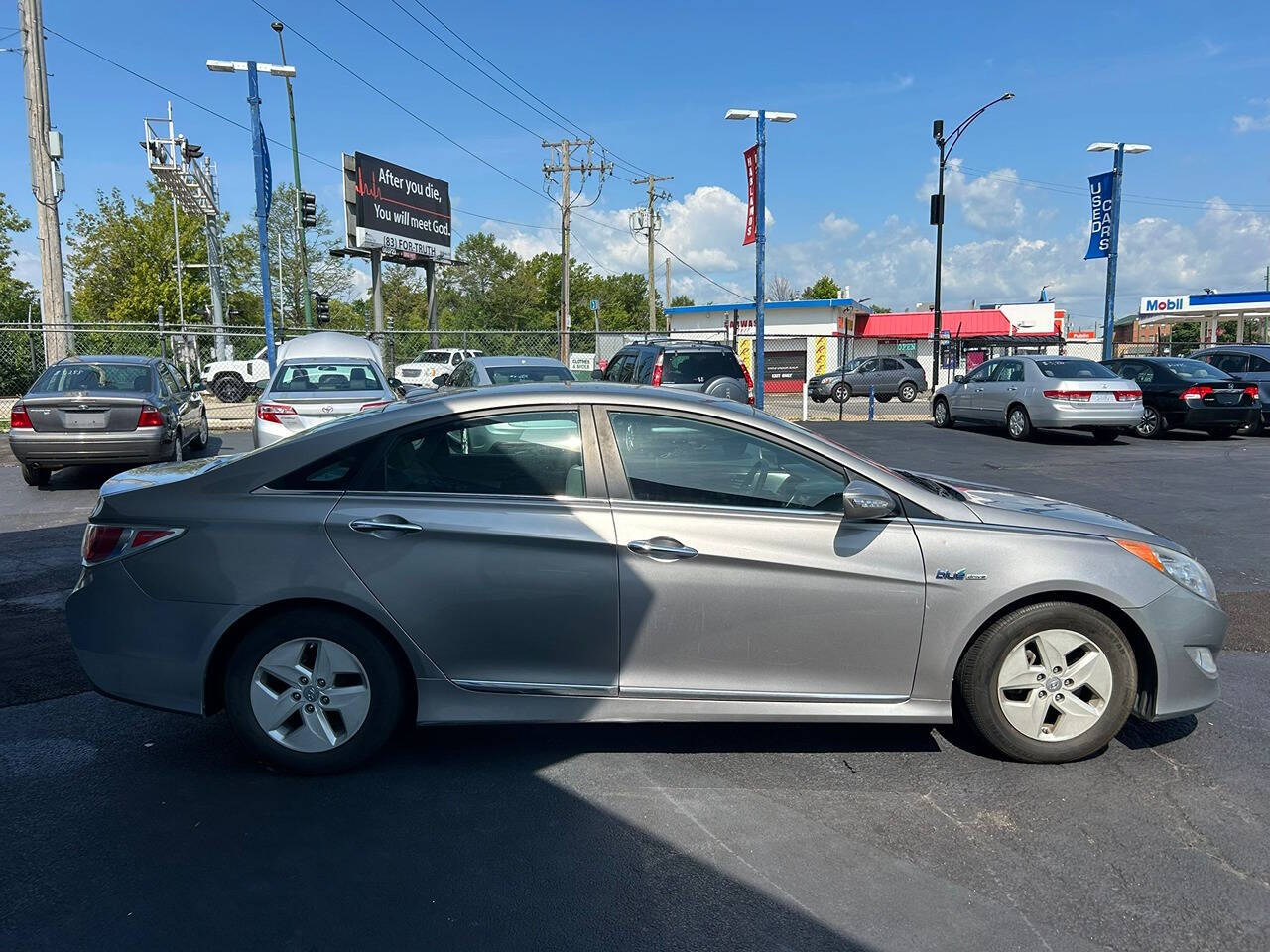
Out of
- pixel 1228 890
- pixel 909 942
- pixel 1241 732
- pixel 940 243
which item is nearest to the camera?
pixel 909 942

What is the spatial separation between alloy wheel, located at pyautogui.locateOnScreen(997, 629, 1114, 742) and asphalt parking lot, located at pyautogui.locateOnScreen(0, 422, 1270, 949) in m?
0.25

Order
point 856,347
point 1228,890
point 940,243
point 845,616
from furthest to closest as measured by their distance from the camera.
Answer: point 856,347 < point 940,243 < point 845,616 < point 1228,890

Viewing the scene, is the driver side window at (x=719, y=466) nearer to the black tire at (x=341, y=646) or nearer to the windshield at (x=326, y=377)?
the black tire at (x=341, y=646)

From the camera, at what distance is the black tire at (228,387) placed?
2752 cm

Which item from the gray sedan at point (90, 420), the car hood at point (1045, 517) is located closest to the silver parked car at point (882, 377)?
the gray sedan at point (90, 420)

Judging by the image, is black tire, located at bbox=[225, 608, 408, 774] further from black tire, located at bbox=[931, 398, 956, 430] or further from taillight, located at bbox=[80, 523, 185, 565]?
black tire, located at bbox=[931, 398, 956, 430]

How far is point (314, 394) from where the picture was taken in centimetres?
1135

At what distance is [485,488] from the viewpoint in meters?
3.79

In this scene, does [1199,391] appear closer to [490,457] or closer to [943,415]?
[943,415]

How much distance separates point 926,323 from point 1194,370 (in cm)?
3719

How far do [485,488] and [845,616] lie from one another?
154cm

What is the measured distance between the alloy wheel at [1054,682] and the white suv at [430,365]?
26.2m

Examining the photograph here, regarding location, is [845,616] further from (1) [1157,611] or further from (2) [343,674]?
(2) [343,674]

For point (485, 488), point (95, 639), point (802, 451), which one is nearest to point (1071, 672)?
point (802, 451)
